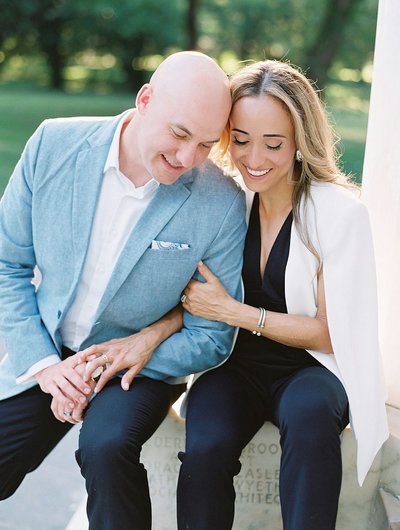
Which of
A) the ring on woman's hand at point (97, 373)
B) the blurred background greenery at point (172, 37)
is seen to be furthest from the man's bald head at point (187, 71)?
the blurred background greenery at point (172, 37)

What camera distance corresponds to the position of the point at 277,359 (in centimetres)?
242

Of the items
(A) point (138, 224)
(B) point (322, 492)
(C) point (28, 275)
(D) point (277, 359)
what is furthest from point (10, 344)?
(B) point (322, 492)

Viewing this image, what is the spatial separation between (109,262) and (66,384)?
0.37m

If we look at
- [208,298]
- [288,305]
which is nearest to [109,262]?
[208,298]

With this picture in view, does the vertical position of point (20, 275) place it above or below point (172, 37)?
above

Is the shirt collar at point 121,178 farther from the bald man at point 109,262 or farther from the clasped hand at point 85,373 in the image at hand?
the clasped hand at point 85,373

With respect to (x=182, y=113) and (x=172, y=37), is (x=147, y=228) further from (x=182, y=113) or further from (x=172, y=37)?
(x=172, y=37)

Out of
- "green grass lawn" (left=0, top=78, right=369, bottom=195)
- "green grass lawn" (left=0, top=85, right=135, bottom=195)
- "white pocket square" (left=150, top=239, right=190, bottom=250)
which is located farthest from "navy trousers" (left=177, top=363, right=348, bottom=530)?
"green grass lawn" (left=0, top=85, right=135, bottom=195)

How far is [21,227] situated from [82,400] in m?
0.54

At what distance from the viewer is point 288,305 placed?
2.38m

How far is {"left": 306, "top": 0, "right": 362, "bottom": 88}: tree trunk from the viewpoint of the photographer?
14.1 m

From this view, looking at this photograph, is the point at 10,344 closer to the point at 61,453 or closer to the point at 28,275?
the point at 28,275

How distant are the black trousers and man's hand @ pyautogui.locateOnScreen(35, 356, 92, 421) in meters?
0.05

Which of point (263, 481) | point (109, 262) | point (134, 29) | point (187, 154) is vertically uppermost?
point (187, 154)
